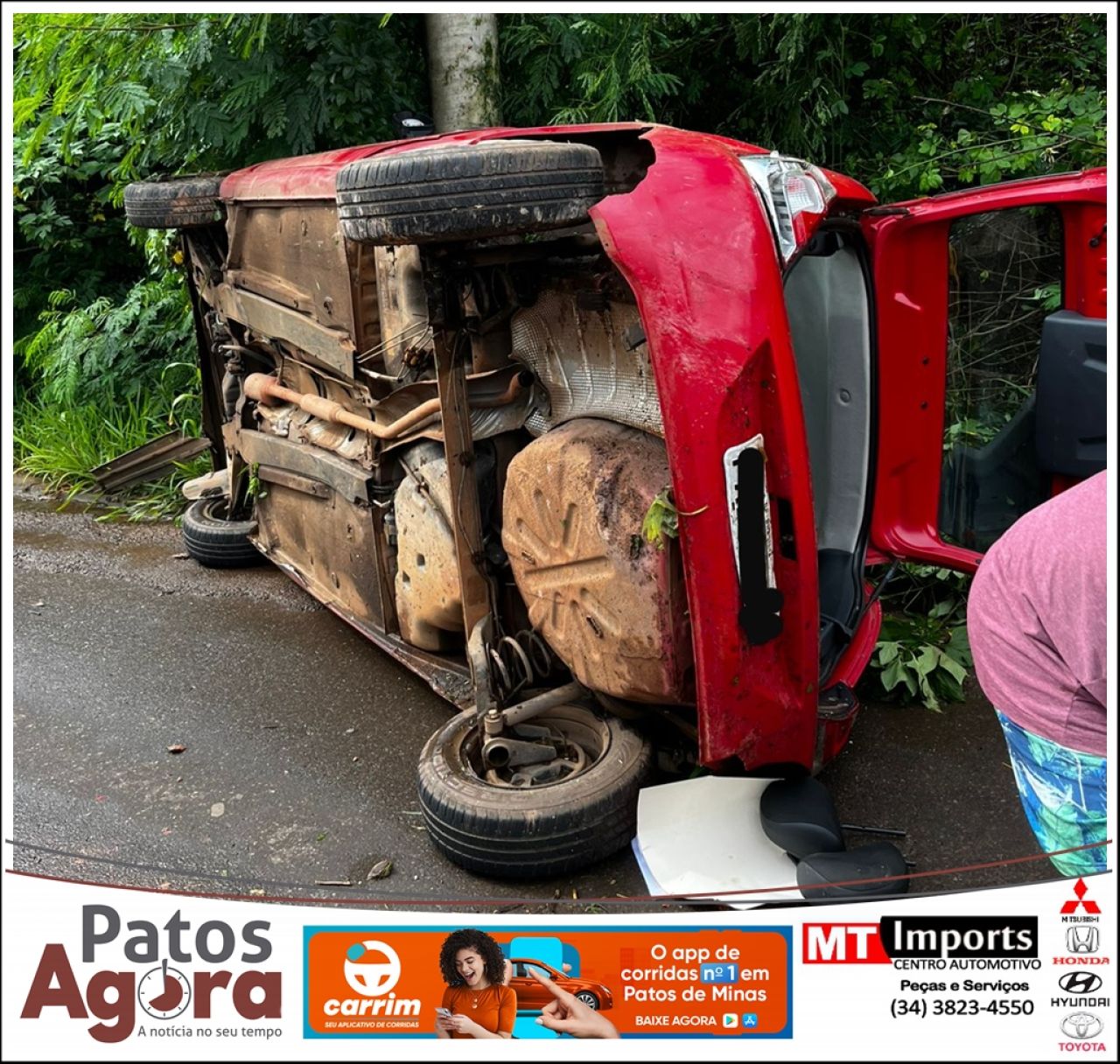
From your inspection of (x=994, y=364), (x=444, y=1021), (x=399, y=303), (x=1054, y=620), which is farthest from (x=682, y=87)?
(x=444, y=1021)

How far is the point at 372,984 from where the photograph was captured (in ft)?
7.49

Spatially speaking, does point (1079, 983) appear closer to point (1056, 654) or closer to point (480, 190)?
point (1056, 654)

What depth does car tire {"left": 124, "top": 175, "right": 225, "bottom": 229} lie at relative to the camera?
192 inches

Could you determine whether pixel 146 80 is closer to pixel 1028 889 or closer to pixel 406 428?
pixel 406 428

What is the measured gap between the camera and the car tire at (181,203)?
487 cm

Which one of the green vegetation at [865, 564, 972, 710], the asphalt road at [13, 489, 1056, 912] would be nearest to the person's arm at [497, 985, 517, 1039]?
the asphalt road at [13, 489, 1056, 912]

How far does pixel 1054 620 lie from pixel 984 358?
1.62m

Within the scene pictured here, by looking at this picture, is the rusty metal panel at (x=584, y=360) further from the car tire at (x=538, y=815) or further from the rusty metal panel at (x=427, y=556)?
the car tire at (x=538, y=815)

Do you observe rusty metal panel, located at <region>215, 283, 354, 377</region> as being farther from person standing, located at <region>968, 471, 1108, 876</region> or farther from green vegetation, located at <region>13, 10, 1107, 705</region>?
person standing, located at <region>968, 471, 1108, 876</region>

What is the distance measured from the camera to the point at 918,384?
11.4 feet

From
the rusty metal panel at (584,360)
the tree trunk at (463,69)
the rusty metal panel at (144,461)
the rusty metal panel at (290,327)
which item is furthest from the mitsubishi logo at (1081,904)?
the rusty metal panel at (144,461)

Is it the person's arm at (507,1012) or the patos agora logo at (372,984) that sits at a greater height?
the patos agora logo at (372,984)

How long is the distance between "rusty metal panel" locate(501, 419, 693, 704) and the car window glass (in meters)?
1.13

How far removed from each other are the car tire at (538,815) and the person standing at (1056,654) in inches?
44.9
